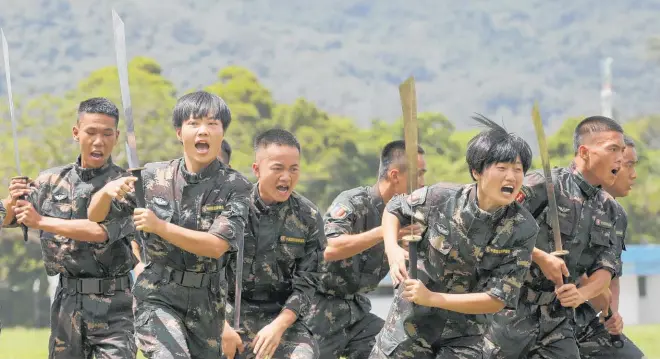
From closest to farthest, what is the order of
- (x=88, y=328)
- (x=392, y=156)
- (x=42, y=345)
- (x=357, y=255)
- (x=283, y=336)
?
(x=283, y=336) → (x=88, y=328) → (x=392, y=156) → (x=357, y=255) → (x=42, y=345)

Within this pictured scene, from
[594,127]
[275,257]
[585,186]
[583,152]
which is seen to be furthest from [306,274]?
[594,127]

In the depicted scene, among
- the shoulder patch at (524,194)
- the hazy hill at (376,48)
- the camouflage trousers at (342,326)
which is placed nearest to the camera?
the shoulder patch at (524,194)

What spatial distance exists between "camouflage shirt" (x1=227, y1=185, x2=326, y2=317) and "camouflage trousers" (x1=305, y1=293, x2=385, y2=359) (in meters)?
1.51

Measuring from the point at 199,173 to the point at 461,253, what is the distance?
1.66m

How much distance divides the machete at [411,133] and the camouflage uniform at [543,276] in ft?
4.85

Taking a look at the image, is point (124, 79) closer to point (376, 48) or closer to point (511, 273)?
point (511, 273)

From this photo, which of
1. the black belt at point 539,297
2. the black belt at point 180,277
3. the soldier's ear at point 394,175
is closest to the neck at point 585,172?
the black belt at point 539,297

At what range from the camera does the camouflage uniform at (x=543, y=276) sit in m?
8.55

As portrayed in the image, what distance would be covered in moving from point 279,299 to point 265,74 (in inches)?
4324

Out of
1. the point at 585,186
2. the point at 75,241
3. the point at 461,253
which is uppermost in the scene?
the point at 585,186

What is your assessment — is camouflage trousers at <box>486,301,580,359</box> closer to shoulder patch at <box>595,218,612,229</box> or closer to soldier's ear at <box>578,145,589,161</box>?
shoulder patch at <box>595,218,612,229</box>

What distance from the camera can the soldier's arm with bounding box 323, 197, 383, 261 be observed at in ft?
29.2

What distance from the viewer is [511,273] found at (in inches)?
286

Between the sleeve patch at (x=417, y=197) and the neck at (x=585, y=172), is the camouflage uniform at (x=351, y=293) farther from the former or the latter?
the sleeve patch at (x=417, y=197)
